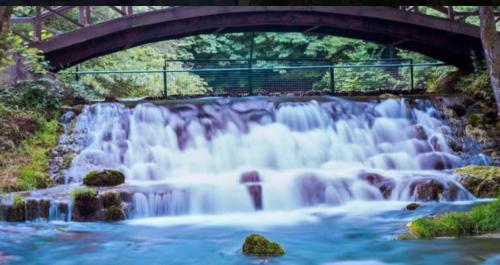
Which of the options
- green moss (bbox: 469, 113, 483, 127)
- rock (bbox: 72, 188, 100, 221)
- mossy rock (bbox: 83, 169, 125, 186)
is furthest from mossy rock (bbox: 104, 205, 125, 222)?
green moss (bbox: 469, 113, 483, 127)

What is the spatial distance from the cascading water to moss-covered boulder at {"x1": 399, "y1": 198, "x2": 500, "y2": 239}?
2.78 metres

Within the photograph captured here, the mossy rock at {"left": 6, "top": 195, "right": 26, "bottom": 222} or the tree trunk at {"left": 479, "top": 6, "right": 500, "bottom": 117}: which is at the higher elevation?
the tree trunk at {"left": 479, "top": 6, "right": 500, "bottom": 117}

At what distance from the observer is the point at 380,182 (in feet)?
41.7

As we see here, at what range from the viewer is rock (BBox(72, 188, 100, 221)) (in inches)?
436

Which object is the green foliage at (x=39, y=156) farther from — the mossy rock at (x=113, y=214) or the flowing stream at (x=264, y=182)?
the mossy rock at (x=113, y=214)

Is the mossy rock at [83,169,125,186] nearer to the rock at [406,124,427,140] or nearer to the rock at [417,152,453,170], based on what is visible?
the rock at [417,152,453,170]

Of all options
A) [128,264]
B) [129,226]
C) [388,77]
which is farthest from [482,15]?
[388,77]

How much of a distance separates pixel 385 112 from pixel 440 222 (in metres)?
8.80

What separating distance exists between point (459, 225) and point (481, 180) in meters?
3.76

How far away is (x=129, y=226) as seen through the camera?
10.7 metres

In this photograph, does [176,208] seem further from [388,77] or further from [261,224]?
[388,77]

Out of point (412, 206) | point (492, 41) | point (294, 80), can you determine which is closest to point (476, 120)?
point (492, 41)

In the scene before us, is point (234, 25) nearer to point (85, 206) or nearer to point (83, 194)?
point (83, 194)

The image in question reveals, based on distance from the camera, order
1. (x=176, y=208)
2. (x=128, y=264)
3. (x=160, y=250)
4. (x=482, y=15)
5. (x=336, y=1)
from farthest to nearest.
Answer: (x=482, y=15) → (x=176, y=208) → (x=160, y=250) → (x=128, y=264) → (x=336, y=1)
